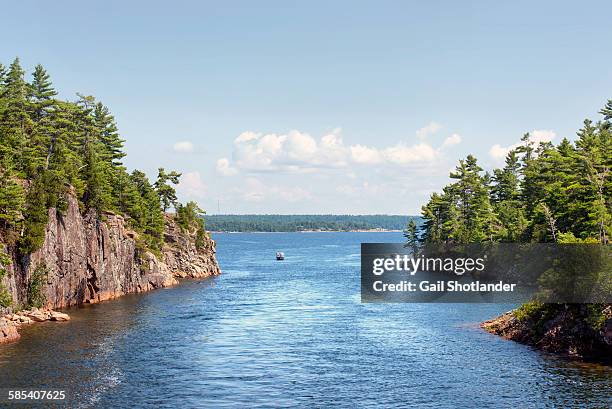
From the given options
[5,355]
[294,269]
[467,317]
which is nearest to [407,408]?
[5,355]

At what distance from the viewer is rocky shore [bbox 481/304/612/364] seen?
170ft

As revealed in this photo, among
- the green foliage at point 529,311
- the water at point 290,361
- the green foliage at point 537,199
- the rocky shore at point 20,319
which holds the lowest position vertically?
the water at point 290,361

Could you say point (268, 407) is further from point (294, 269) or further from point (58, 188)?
point (294, 269)

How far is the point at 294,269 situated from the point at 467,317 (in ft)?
290

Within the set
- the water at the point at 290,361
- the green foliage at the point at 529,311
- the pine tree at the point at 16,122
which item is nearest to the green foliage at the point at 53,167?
the pine tree at the point at 16,122

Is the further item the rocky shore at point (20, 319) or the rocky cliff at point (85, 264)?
the rocky cliff at point (85, 264)

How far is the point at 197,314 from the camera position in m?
82.6

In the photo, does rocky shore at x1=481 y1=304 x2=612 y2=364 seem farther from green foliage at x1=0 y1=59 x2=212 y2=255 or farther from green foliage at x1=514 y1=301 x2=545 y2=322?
green foliage at x1=0 y1=59 x2=212 y2=255

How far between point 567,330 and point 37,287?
60.0 meters

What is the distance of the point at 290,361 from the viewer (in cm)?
5497

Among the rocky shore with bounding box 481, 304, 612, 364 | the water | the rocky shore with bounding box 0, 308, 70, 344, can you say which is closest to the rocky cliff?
the rocky shore with bounding box 0, 308, 70, 344

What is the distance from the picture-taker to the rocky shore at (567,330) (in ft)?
170

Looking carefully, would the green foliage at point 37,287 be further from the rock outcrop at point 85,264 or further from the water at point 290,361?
the water at point 290,361

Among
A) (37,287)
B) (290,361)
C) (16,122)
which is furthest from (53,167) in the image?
(290,361)
